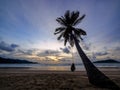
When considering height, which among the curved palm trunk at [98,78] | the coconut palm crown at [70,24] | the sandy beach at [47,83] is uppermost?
the coconut palm crown at [70,24]

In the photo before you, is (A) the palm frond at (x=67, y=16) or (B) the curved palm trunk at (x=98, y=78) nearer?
(B) the curved palm trunk at (x=98, y=78)

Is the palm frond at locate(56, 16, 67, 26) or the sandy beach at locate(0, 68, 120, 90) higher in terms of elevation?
the palm frond at locate(56, 16, 67, 26)

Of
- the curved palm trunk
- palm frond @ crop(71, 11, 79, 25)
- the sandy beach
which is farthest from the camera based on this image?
palm frond @ crop(71, 11, 79, 25)

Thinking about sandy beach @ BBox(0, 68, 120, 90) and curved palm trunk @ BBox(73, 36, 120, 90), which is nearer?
curved palm trunk @ BBox(73, 36, 120, 90)

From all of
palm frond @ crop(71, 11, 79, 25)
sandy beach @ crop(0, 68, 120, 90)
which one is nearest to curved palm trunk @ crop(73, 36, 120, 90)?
sandy beach @ crop(0, 68, 120, 90)

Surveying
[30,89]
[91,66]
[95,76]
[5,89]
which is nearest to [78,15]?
[91,66]

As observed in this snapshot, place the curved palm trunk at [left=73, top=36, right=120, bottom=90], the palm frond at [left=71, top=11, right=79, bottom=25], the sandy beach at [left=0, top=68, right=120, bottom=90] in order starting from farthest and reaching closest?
the palm frond at [left=71, top=11, right=79, bottom=25], the sandy beach at [left=0, top=68, right=120, bottom=90], the curved palm trunk at [left=73, top=36, right=120, bottom=90]

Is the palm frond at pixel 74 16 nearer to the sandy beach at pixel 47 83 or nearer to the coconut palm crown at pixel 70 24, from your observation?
the coconut palm crown at pixel 70 24

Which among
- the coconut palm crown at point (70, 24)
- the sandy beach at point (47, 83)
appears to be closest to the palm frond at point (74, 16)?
the coconut palm crown at point (70, 24)

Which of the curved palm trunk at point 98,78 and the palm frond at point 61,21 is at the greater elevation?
the palm frond at point 61,21

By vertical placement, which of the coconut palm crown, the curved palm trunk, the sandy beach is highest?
the coconut palm crown

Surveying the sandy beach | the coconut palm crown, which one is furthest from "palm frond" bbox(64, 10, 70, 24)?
the sandy beach

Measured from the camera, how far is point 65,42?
61.9 ft

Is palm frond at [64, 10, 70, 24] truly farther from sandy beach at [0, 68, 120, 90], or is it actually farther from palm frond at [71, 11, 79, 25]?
sandy beach at [0, 68, 120, 90]
